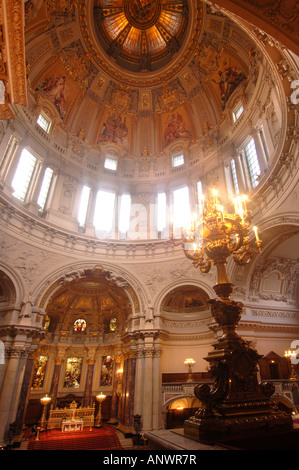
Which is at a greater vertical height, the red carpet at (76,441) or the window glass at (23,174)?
the window glass at (23,174)

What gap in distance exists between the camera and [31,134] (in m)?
17.7

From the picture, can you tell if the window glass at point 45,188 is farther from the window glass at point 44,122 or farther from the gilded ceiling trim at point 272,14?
the gilded ceiling trim at point 272,14

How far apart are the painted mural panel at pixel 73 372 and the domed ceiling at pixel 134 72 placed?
51.9ft

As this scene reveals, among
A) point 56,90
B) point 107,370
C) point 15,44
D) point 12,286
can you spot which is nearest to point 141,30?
point 56,90

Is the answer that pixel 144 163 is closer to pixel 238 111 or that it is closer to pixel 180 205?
pixel 180 205

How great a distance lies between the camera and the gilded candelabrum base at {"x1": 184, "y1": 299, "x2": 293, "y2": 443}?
378cm

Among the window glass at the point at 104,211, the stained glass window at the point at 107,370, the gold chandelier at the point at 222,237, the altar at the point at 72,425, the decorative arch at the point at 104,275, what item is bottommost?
the altar at the point at 72,425

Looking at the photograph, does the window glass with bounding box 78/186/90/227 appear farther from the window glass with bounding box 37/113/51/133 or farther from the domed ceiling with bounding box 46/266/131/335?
the window glass with bounding box 37/113/51/133

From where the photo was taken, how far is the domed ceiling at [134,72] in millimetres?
18250

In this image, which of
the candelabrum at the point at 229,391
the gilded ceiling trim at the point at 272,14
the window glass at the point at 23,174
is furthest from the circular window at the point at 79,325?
the gilded ceiling trim at the point at 272,14

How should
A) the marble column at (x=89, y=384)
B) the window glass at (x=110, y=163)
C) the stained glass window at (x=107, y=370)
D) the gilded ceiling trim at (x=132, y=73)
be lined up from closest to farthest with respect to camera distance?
the gilded ceiling trim at (x=132, y=73), the marble column at (x=89, y=384), the stained glass window at (x=107, y=370), the window glass at (x=110, y=163)

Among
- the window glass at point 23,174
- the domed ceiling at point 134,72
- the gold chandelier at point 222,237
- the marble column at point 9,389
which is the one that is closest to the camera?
the gold chandelier at point 222,237

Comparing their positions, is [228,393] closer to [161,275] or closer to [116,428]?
[161,275]

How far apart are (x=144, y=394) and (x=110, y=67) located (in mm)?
24793
